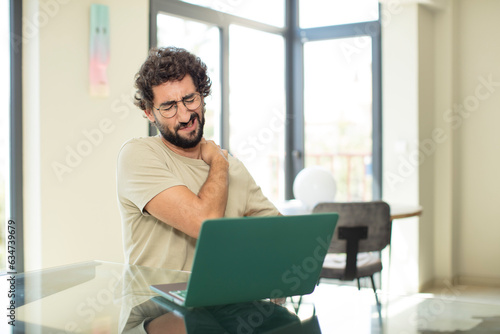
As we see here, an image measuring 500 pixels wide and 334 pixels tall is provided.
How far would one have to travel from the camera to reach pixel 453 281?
15.1ft

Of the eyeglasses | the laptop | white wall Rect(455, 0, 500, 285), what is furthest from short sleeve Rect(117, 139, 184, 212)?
white wall Rect(455, 0, 500, 285)

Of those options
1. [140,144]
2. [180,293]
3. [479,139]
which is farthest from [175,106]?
[479,139]

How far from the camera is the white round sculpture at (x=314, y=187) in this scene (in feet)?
10.9

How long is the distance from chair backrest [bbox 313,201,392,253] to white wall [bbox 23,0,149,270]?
116cm

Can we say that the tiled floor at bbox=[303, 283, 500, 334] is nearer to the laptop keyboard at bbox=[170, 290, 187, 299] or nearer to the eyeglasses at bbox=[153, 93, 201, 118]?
the laptop keyboard at bbox=[170, 290, 187, 299]

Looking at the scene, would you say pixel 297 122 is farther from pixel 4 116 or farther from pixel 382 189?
pixel 4 116

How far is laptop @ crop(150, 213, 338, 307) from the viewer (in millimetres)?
929

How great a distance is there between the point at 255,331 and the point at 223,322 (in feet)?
0.20

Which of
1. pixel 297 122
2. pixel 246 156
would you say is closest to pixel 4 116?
pixel 246 156

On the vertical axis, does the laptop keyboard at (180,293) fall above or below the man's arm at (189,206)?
below

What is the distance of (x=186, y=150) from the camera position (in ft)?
5.74

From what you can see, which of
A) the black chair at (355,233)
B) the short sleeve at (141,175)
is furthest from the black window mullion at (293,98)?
the short sleeve at (141,175)

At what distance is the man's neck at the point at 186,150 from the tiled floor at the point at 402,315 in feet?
2.40

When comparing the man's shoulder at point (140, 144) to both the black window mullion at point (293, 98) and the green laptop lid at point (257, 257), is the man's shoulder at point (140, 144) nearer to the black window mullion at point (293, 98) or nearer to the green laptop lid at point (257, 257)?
the green laptop lid at point (257, 257)
